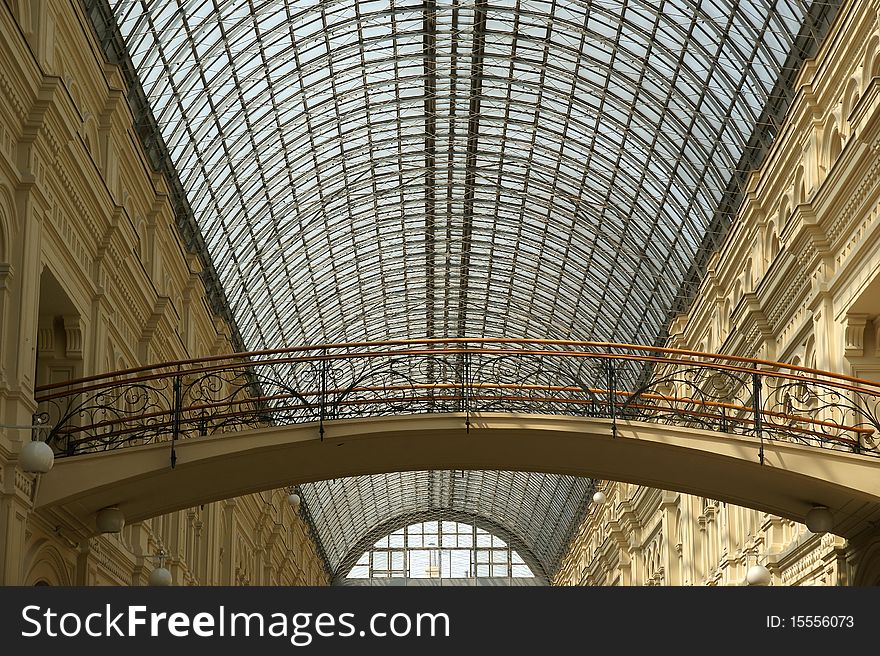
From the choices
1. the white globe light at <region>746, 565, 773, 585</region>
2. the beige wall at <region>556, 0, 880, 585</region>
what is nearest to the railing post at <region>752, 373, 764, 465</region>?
the beige wall at <region>556, 0, 880, 585</region>

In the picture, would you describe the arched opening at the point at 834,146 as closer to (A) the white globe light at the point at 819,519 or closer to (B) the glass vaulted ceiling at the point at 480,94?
(B) the glass vaulted ceiling at the point at 480,94

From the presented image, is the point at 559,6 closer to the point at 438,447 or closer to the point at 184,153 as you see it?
the point at 184,153

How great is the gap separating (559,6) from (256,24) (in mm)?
8906

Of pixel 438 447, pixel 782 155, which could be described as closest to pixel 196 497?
pixel 438 447

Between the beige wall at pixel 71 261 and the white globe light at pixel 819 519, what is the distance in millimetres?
13341

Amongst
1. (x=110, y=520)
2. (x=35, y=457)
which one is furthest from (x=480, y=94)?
(x=35, y=457)

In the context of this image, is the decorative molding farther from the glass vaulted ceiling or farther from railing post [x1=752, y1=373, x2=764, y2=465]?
the glass vaulted ceiling

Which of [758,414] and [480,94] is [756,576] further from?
[480,94]

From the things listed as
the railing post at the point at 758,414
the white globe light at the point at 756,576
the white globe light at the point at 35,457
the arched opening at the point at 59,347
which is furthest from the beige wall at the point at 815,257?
the arched opening at the point at 59,347

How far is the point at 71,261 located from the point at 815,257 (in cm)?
1508

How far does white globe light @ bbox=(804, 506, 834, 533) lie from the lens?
990 inches

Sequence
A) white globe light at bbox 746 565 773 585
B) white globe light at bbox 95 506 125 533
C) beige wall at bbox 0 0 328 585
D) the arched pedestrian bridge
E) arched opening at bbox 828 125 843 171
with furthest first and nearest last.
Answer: arched opening at bbox 828 125 843 171
white globe light at bbox 746 565 773 585
white globe light at bbox 95 506 125 533
the arched pedestrian bridge
beige wall at bbox 0 0 328 585

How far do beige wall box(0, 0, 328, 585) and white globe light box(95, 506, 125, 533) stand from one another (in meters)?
0.55

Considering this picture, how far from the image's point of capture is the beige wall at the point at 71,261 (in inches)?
834
